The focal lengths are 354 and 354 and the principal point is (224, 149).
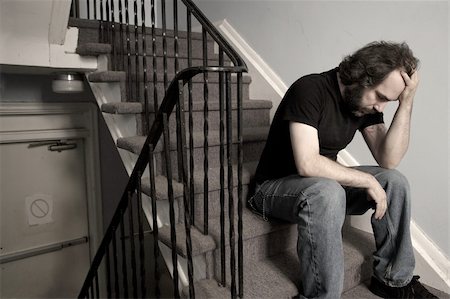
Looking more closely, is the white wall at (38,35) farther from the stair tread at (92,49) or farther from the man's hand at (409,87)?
the man's hand at (409,87)

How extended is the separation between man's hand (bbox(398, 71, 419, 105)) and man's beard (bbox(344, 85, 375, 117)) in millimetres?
132

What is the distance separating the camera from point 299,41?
2.22m

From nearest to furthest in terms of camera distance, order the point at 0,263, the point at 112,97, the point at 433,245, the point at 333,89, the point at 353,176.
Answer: the point at 353,176
the point at 333,89
the point at 433,245
the point at 112,97
the point at 0,263

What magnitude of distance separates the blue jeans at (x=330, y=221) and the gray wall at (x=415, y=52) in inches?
10.5

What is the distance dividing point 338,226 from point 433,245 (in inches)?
27.6

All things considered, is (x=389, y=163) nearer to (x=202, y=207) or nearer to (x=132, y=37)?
(x=202, y=207)

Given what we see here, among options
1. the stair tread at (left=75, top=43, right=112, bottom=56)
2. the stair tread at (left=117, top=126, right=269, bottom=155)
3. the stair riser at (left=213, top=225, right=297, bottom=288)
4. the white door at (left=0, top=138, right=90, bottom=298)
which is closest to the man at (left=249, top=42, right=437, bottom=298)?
A: the stair riser at (left=213, top=225, right=297, bottom=288)

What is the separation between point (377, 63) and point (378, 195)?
0.51 metres

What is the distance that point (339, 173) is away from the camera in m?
1.36

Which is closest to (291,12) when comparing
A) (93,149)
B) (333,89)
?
(333,89)

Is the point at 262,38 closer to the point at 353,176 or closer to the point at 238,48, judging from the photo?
the point at 238,48

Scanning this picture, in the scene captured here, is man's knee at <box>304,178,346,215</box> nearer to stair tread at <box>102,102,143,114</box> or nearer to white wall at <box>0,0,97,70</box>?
stair tread at <box>102,102,143,114</box>

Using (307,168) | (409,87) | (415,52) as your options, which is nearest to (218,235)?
(307,168)

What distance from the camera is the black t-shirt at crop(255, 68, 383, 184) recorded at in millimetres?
1382
